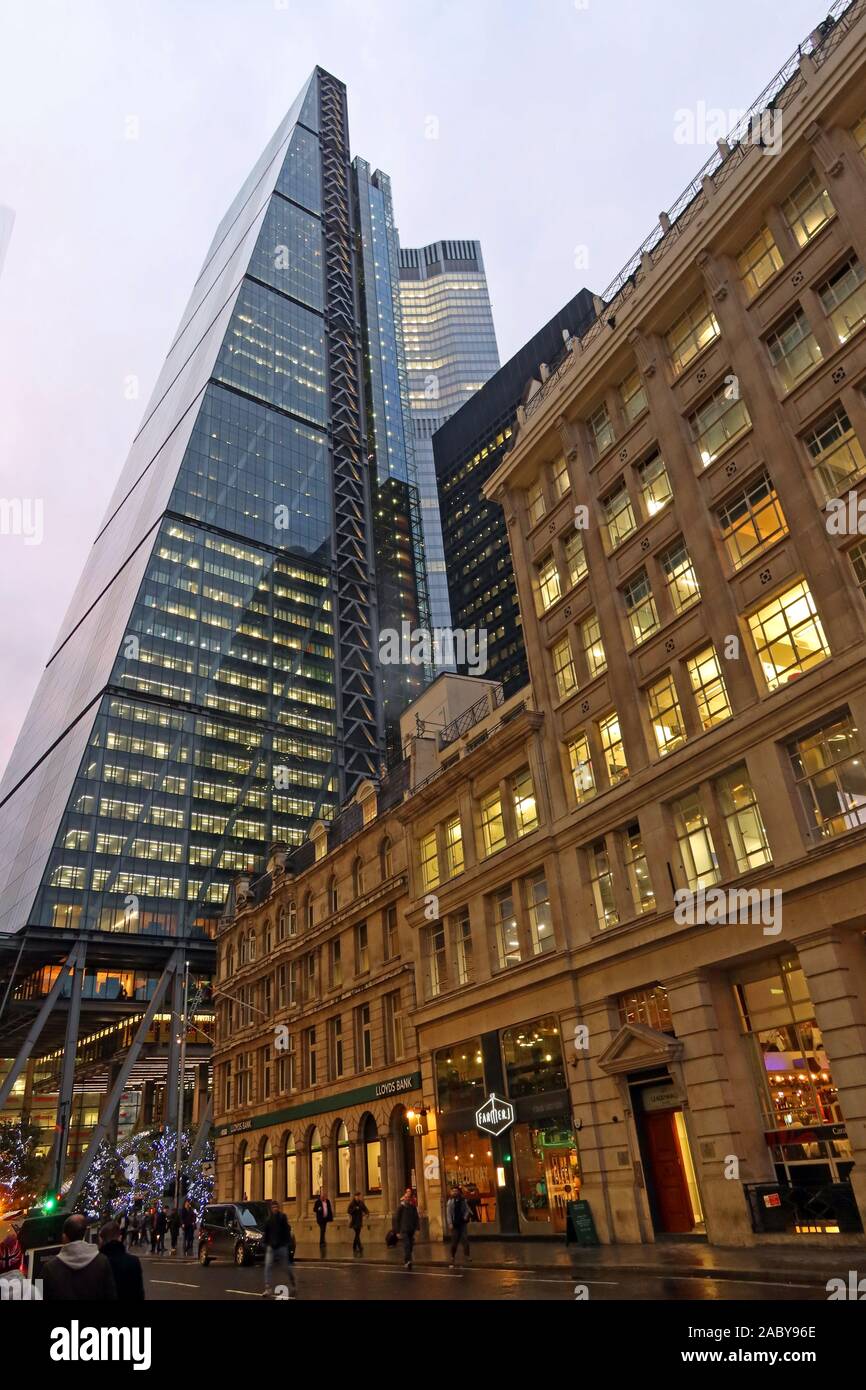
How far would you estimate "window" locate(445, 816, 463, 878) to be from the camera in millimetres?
34188

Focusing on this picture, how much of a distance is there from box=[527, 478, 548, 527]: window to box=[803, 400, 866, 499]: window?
41.2ft

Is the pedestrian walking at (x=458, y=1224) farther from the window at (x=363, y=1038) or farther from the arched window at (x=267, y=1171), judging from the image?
the arched window at (x=267, y=1171)

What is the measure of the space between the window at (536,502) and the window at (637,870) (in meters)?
13.7

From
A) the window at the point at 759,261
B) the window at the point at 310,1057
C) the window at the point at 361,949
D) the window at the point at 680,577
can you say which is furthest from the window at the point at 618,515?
the window at the point at 310,1057

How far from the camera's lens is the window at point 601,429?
3128cm

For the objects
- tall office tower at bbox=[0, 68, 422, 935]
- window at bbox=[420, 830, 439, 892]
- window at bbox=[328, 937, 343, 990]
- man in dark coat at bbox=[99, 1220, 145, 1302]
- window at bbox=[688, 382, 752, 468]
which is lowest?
man in dark coat at bbox=[99, 1220, 145, 1302]

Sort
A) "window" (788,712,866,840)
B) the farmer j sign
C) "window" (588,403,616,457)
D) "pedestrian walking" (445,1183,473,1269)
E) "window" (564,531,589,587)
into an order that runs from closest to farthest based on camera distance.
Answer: "window" (788,712,866,840)
"pedestrian walking" (445,1183,473,1269)
the farmer j sign
"window" (588,403,616,457)
"window" (564,531,589,587)

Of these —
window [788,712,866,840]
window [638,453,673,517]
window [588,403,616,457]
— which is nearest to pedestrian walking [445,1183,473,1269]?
window [788,712,866,840]

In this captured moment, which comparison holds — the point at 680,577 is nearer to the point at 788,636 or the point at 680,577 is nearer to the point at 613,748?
the point at 788,636

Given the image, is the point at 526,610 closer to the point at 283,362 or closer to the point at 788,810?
the point at 788,810

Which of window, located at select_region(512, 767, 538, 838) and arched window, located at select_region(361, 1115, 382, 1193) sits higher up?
window, located at select_region(512, 767, 538, 838)

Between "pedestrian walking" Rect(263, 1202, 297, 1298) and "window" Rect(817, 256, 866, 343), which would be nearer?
"pedestrian walking" Rect(263, 1202, 297, 1298)

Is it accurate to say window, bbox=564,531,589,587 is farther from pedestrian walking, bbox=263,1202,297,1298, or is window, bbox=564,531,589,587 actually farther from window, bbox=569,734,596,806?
pedestrian walking, bbox=263,1202,297,1298

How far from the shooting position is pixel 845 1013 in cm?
1917
